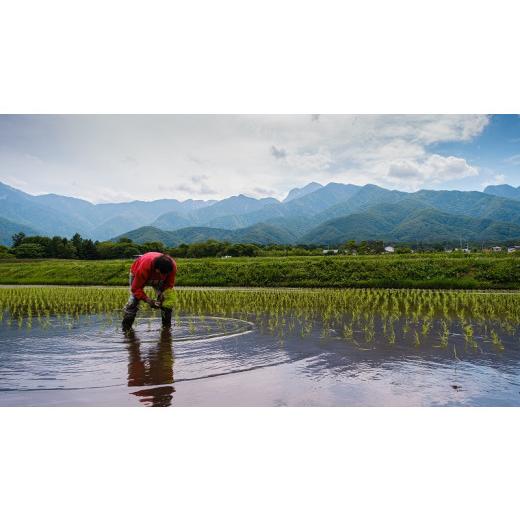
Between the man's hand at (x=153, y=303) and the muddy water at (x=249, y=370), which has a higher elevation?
the man's hand at (x=153, y=303)

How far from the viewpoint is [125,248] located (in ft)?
108

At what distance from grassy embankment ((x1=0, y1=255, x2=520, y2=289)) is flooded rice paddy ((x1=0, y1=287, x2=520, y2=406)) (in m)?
5.36

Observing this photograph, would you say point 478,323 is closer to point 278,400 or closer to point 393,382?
point 393,382

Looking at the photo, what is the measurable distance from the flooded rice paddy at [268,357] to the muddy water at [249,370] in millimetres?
13

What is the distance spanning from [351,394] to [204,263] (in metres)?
17.5

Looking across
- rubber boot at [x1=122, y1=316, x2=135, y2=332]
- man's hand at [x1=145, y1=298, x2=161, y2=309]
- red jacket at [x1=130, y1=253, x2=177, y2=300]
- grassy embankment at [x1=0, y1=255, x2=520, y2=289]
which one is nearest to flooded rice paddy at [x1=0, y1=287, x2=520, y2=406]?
rubber boot at [x1=122, y1=316, x2=135, y2=332]

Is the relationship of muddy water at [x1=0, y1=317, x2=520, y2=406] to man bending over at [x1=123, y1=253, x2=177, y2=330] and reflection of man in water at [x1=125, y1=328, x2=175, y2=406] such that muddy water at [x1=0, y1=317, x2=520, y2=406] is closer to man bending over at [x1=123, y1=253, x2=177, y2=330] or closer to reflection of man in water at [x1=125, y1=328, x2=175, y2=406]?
reflection of man in water at [x1=125, y1=328, x2=175, y2=406]

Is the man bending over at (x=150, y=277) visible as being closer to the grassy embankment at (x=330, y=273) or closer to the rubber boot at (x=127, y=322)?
the rubber boot at (x=127, y=322)

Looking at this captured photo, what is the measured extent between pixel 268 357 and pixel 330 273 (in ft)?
42.1

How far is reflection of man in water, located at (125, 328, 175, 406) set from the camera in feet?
14.5

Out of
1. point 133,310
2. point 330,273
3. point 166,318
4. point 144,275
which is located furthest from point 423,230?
point 144,275

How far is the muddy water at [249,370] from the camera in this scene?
4398 mm

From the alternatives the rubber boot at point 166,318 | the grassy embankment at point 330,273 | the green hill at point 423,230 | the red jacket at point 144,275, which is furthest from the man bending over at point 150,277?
the green hill at point 423,230

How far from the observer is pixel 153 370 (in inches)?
211
